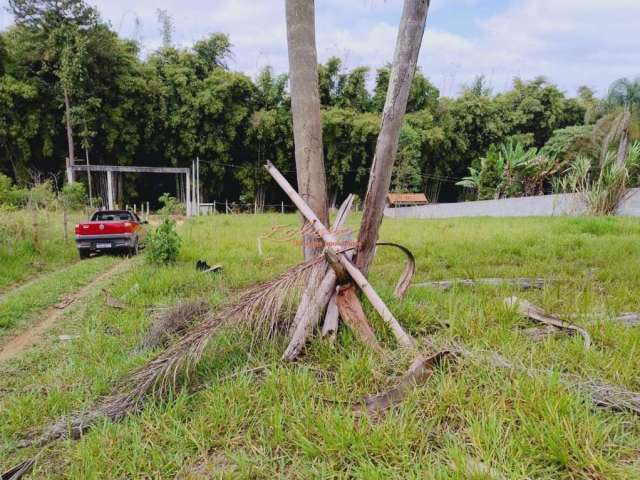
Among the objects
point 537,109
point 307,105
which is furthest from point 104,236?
point 537,109

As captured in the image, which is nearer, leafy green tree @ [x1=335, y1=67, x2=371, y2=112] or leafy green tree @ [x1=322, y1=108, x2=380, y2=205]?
leafy green tree @ [x1=322, y1=108, x2=380, y2=205]

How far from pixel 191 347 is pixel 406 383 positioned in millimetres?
1201

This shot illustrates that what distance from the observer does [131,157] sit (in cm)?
2225

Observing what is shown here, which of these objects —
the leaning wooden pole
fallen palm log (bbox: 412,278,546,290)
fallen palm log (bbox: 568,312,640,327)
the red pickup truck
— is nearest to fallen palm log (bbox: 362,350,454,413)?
the leaning wooden pole

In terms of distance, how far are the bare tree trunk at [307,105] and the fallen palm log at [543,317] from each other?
1523mm

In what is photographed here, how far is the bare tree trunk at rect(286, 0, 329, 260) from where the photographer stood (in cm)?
301

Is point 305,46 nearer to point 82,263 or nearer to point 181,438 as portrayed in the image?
point 181,438

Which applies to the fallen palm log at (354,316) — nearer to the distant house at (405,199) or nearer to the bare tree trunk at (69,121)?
the bare tree trunk at (69,121)

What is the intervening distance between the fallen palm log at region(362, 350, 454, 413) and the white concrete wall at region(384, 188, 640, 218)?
39.2 ft

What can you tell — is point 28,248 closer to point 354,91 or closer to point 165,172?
point 165,172

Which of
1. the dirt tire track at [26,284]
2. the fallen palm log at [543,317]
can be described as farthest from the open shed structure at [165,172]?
the fallen palm log at [543,317]

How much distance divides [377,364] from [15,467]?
177cm

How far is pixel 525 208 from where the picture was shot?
17000 millimetres

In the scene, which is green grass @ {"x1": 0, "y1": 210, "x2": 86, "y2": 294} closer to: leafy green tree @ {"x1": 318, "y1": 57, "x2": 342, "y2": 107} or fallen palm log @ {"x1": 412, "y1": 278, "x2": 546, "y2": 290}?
fallen palm log @ {"x1": 412, "y1": 278, "x2": 546, "y2": 290}
